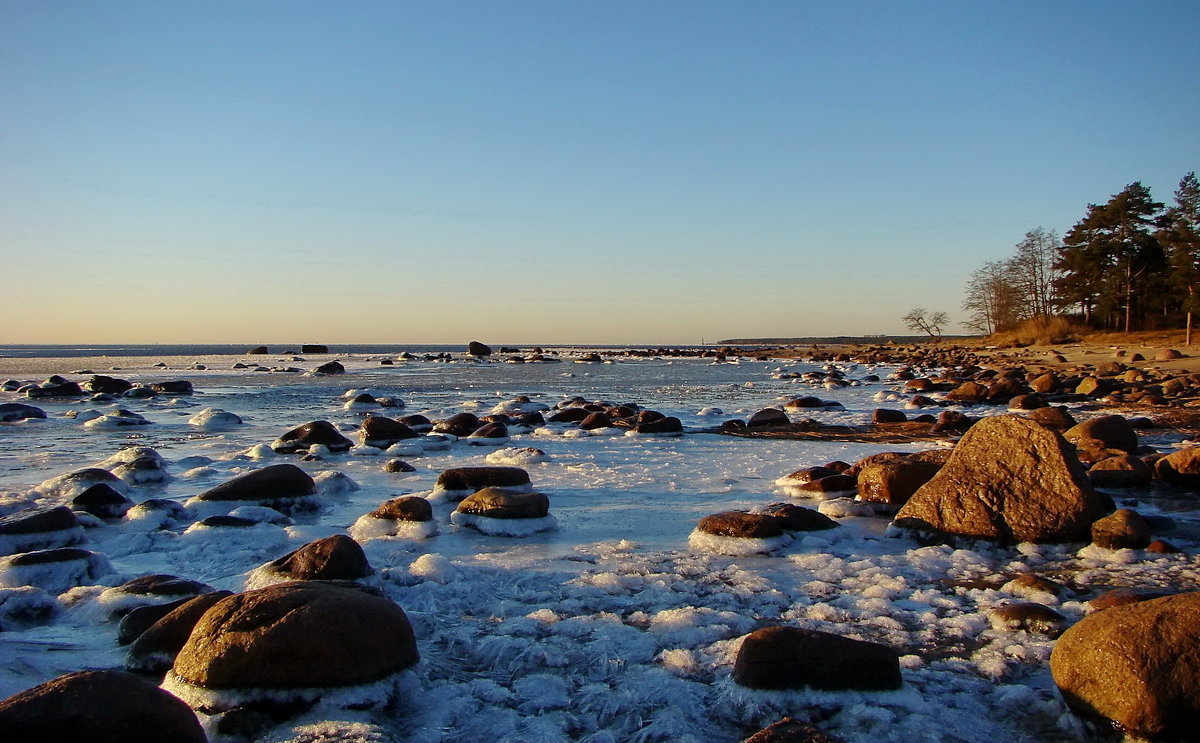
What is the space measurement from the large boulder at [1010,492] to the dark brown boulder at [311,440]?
7.30 metres

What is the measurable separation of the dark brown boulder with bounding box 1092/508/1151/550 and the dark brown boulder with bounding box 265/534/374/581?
15.3ft

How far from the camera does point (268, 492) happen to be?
6414 mm

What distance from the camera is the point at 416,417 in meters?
12.8

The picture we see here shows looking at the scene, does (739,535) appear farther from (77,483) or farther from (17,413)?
(17,413)

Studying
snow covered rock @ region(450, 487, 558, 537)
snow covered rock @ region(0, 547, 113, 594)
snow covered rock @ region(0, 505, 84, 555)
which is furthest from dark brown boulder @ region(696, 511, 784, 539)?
snow covered rock @ region(0, 505, 84, 555)

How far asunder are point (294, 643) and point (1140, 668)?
317 centimetres

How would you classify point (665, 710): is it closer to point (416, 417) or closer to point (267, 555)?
point (267, 555)

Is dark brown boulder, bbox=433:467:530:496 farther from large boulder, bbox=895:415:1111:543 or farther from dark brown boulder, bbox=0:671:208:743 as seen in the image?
dark brown boulder, bbox=0:671:208:743

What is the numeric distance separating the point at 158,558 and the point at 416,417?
25.7 feet

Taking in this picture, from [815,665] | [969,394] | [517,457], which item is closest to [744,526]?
[815,665]

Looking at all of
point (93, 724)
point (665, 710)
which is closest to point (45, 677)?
point (93, 724)

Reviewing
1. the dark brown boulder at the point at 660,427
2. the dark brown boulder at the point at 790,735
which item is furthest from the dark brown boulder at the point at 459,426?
the dark brown boulder at the point at 790,735

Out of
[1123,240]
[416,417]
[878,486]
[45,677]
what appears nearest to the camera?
[45,677]

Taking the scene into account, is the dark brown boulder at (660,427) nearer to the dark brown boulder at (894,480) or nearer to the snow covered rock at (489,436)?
the snow covered rock at (489,436)
